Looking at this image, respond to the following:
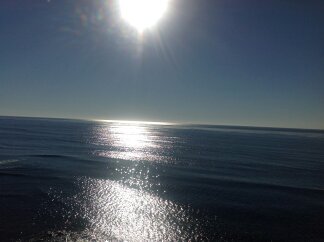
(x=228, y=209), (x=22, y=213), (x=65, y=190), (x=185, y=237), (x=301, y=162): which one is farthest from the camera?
(x=301, y=162)

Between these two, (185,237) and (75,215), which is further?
(75,215)

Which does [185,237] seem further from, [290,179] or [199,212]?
[290,179]

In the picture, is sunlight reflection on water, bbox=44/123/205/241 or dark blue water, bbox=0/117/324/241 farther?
dark blue water, bbox=0/117/324/241

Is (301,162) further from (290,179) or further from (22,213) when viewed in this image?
(22,213)

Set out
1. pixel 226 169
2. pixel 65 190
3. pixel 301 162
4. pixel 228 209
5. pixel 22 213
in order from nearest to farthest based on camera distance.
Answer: pixel 22 213, pixel 228 209, pixel 65 190, pixel 226 169, pixel 301 162

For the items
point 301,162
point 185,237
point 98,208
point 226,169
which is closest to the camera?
point 185,237

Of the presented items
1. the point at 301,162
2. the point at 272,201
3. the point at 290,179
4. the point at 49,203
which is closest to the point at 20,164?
the point at 49,203

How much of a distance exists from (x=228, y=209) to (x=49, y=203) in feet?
51.0

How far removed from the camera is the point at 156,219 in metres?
22.5

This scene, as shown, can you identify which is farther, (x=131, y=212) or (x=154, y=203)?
(x=154, y=203)

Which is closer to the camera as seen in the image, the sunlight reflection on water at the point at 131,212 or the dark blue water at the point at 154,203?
the sunlight reflection on water at the point at 131,212

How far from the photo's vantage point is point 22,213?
71.5 ft

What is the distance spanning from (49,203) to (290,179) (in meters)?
31.3

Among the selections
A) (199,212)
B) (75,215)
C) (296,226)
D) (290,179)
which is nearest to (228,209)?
(199,212)
